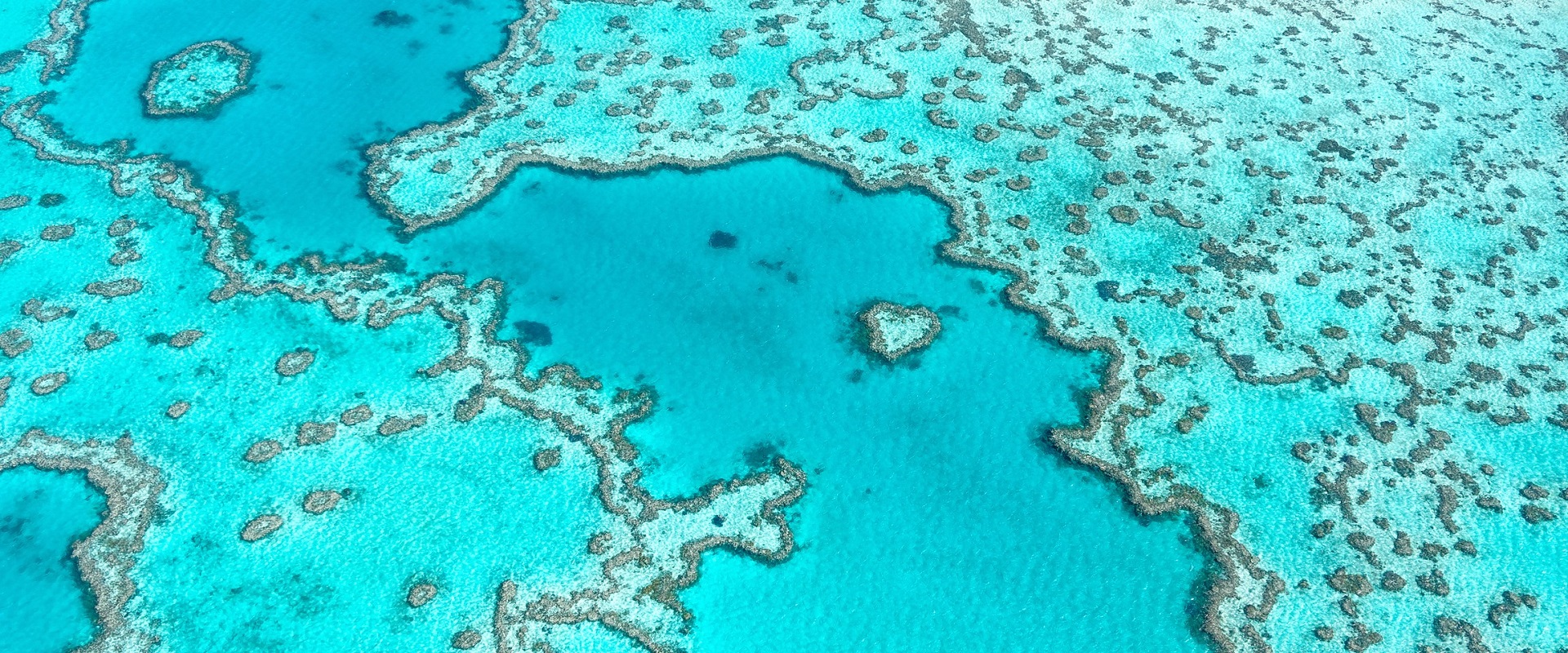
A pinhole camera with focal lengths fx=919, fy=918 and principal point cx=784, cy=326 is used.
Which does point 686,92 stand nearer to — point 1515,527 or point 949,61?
point 949,61

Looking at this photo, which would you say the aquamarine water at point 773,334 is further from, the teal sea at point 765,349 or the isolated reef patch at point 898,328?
the isolated reef patch at point 898,328

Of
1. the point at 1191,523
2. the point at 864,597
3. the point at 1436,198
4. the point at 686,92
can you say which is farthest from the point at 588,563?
the point at 1436,198

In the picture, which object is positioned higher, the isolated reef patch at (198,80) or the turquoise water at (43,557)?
the isolated reef patch at (198,80)

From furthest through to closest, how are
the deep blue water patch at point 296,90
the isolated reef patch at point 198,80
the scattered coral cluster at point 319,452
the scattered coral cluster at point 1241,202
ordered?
the isolated reef patch at point 198,80
the deep blue water patch at point 296,90
the scattered coral cluster at point 1241,202
the scattered coral cluster at point 319,452

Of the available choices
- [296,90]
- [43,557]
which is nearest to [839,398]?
[43,557]

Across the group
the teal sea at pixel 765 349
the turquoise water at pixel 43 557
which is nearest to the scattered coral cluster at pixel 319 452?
the turquoise water at pixel 43 557

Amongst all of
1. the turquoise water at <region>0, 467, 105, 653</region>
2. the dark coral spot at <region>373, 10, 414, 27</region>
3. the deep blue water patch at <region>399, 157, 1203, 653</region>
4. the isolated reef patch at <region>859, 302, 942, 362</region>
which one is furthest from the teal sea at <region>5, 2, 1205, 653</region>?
the dark coral spot at <region>373, 10, 414, 27</region>

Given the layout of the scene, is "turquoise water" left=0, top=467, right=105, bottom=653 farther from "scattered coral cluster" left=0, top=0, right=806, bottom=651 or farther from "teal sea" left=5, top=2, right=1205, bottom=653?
"scattered coral cluster" left=0, top=0, right=806, bottom=651
